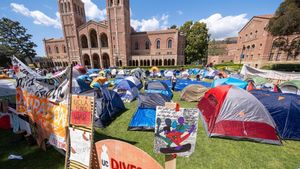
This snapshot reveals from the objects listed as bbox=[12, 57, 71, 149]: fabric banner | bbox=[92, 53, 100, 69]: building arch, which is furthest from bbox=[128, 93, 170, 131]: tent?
bbox=[92, 53, 100, 69]: building arch

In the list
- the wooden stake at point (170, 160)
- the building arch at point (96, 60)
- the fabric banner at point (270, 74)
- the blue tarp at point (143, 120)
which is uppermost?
the building arch at point (96, 60)

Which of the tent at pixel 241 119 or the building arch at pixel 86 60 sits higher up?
the building arch at pixel 86 60

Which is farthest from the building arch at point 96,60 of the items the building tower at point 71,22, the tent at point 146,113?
the tent at point 146,113

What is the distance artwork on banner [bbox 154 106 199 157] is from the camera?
1.37 m

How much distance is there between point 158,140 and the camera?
1.39 m

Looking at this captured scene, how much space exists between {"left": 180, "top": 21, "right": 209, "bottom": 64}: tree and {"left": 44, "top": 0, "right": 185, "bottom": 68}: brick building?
1.83 metres

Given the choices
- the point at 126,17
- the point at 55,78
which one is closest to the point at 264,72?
the point at 55,78

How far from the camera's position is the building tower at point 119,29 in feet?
97.6

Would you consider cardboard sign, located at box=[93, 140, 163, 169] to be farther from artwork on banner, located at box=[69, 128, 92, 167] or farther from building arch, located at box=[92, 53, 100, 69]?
building arch, located at box=[92, 53, 100, 69]

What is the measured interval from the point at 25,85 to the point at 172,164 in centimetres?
404

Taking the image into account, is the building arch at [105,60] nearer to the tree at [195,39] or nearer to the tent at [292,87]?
A: the tree at [195,39]

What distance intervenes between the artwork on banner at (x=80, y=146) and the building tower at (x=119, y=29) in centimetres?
3128

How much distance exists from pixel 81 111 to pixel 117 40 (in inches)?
1268

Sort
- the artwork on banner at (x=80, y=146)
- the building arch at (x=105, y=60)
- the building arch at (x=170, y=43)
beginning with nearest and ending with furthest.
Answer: the artwork on banner at (x=80, y=146)
the building arch at (x=170, y=43)
the building arch at (x=105, y=60)
